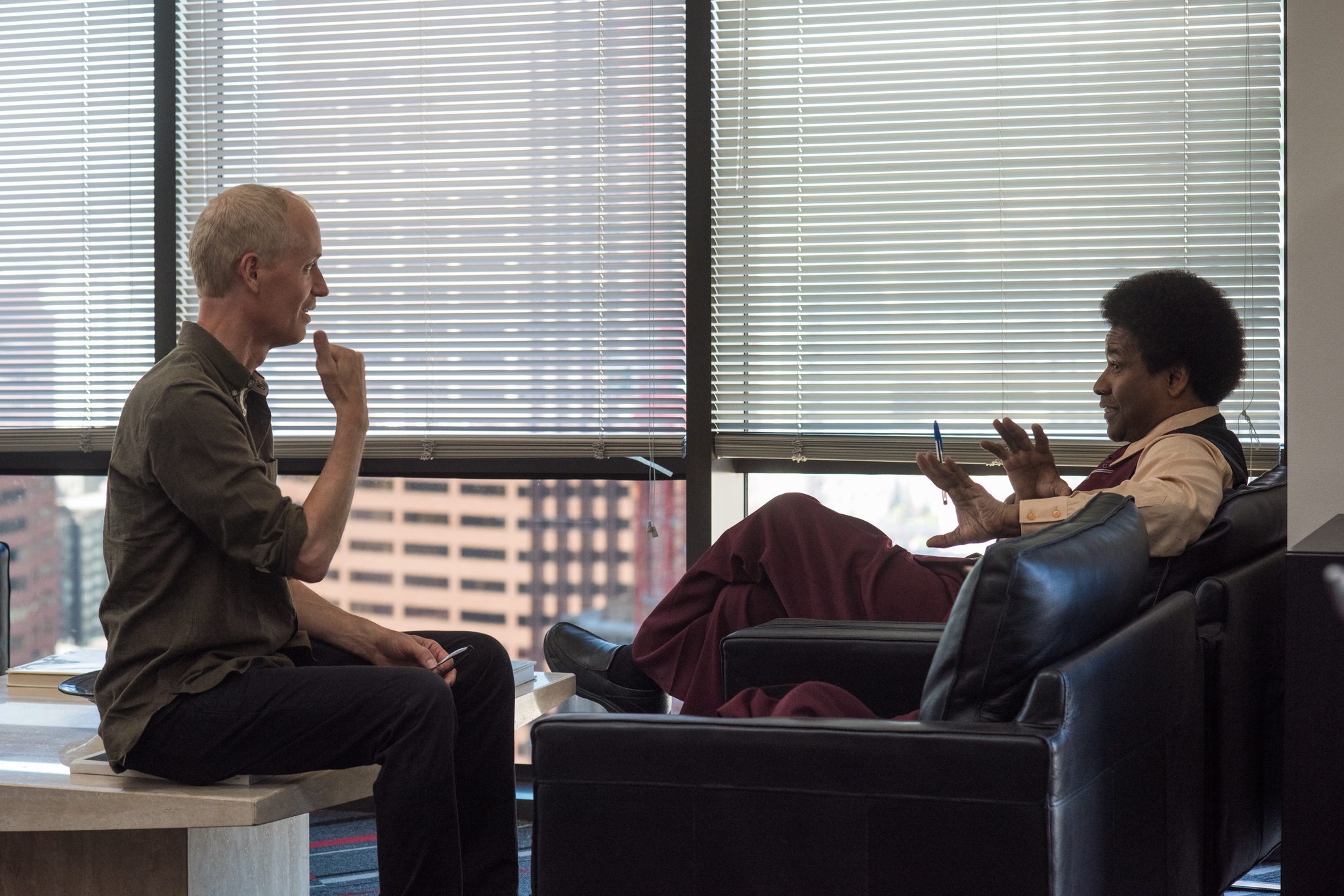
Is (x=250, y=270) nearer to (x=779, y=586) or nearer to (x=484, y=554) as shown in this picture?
(x=779, y=586)

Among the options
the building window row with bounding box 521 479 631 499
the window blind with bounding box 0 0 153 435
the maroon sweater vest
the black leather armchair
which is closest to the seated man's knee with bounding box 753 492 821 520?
the black leather armchair

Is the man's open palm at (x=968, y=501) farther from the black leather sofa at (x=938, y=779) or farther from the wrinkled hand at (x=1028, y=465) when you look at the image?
the black leather sofa at (x=938, y=779)

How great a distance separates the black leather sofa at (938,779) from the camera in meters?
1.68

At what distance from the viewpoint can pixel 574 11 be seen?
13.1 feet

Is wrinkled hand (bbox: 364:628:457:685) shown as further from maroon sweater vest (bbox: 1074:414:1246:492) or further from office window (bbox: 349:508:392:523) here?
office window (bbox: 349:508:392:523)

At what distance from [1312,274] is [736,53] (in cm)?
198

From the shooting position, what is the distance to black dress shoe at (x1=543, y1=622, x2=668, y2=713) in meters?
3.28

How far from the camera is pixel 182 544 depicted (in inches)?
80.0

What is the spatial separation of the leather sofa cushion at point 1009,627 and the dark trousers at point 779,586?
1.15 metres

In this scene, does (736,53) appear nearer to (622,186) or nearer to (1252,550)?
(622,186)

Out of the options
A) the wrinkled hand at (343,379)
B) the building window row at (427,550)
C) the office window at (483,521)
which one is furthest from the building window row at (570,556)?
the wrinkled hand at (343,379)

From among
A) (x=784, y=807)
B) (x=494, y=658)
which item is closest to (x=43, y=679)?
(x=494, y=658)

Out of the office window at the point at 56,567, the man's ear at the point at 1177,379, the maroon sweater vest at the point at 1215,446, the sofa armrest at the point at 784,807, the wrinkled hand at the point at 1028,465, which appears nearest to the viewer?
the sofa armrest at the point at 784,807

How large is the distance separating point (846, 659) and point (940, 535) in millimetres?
671
